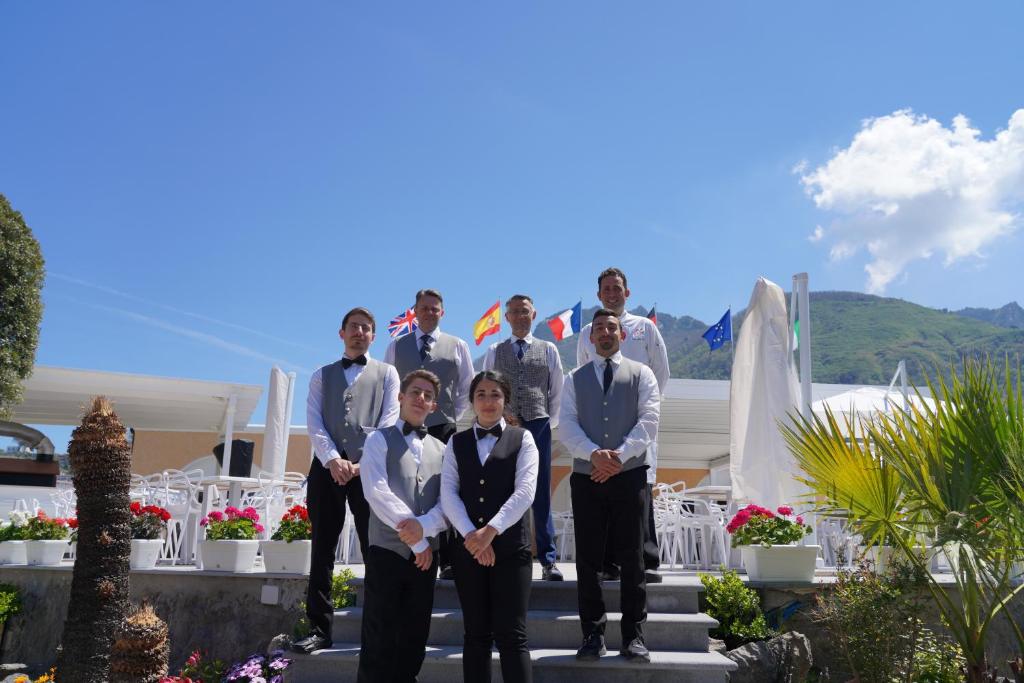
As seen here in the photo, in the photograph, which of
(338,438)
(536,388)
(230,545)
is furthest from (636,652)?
(230,545)

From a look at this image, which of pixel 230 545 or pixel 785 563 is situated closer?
pixel 785 563

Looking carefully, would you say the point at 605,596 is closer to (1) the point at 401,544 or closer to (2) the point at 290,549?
(1) the point at 401,544

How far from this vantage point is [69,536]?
25.3 ft

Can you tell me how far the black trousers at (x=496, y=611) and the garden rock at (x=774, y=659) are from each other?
5.48ft

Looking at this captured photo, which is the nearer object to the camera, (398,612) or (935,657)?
(398,612)

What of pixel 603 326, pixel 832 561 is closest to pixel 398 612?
pixel 603 326

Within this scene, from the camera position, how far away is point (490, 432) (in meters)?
3.77

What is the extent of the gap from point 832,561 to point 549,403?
4.55 m

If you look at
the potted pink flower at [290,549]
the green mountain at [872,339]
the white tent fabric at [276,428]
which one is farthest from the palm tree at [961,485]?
the green mountain at [872,339]

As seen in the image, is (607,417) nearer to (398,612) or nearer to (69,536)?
(398,612)

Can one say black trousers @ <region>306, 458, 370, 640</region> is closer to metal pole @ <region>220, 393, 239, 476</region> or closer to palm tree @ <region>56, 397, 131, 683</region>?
palm tree @ <region>56, 397, 131, 683</region>

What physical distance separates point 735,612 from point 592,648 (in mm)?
1338

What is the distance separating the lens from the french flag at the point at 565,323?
12.8 metres

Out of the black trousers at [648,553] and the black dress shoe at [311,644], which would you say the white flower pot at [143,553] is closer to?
the black dress shoe at [311,644]
